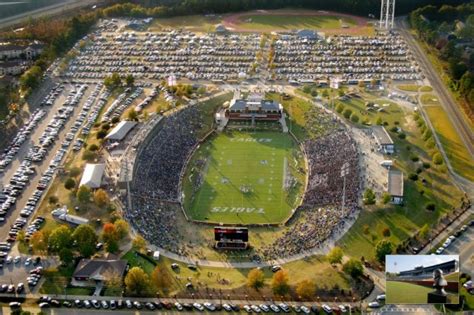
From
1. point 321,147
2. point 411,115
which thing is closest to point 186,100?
point 321,147

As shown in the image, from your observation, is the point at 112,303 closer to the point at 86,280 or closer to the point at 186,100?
the point at 86,280

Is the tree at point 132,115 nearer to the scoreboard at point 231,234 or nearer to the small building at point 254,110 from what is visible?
the small building at point 254,110

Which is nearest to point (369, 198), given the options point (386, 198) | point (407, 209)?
point (386, 198)

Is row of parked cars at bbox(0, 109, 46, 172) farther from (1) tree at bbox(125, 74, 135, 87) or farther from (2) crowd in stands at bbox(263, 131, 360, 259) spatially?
(2) crowd in stands at bbox(263, 131, 360, 259)

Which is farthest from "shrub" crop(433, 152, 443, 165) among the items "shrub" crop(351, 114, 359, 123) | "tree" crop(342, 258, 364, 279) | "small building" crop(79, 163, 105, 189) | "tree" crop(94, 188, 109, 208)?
"small building" crop(79, 163, 105, 189)

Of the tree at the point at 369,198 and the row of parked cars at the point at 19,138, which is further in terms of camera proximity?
the row of parked cars at the point at 19,138

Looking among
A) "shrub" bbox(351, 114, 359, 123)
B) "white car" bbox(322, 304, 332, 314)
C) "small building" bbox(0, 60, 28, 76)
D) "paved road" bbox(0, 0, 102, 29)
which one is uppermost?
"paved road" bbox(0, 0, 102, 29)

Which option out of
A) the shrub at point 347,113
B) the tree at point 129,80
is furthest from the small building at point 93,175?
the shrub at point 347,113
